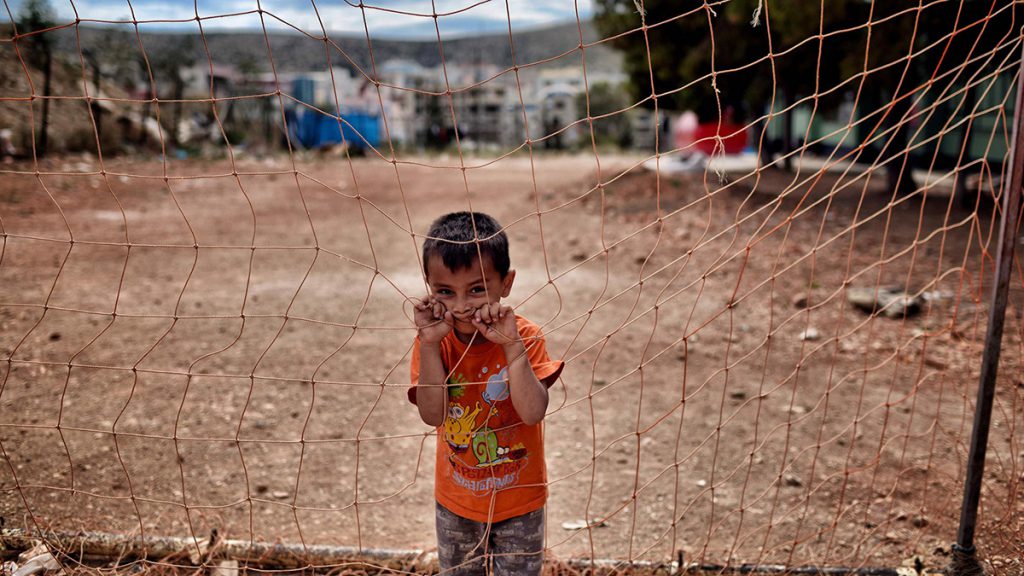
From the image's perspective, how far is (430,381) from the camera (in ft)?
5.57

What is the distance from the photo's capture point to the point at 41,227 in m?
7.68

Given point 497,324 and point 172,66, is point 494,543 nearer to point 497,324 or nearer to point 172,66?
point 497,324

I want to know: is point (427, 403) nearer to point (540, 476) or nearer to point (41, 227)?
point (540, 476)

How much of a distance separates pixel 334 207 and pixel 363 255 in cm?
345

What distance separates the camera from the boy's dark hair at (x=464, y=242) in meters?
1.64

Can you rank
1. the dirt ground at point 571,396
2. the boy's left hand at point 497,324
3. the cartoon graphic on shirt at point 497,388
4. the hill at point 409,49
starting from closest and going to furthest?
1. the boy's left hand at point 497,324
2. the cartoon graphic on shirt at point 497,388
3. the dirt ground at point 571,396
4. the hill at point 409,49

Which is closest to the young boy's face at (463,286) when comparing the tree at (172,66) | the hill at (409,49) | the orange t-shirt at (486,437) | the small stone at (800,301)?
the orange t-shirt at (486,437)

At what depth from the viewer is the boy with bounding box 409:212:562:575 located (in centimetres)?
164

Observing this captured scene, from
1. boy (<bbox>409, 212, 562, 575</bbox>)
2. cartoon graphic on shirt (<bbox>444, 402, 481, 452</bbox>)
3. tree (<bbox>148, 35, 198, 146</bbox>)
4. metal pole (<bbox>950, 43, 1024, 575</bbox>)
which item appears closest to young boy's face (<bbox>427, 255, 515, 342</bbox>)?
boy (<bbox>409, 212, 562, 575</bbox>)

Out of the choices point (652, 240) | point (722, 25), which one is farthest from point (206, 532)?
point (722, 25)

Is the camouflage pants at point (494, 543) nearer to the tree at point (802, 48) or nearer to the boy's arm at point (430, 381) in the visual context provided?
the boy's arm at point (430, 381)

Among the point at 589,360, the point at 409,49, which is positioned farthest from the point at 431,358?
the point at 409,49

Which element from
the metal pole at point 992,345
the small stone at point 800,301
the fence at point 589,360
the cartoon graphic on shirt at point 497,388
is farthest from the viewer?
the small stone at point 800,301

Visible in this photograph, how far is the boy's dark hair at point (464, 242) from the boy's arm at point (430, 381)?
196mm
